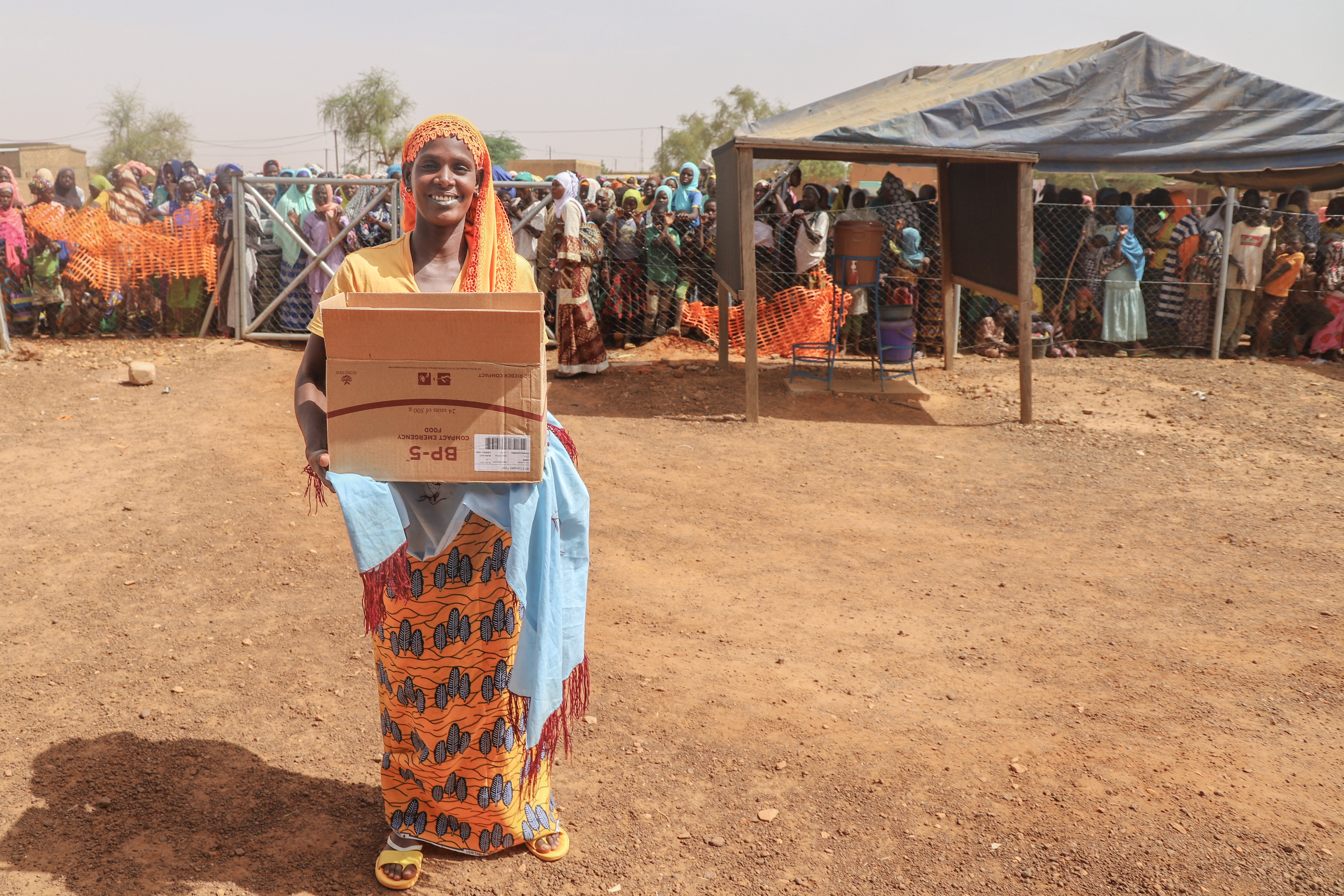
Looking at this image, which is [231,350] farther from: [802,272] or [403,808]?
[403,808]

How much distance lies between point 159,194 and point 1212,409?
13127 mm

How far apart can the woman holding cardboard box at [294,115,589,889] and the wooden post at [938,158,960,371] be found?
7090 mm

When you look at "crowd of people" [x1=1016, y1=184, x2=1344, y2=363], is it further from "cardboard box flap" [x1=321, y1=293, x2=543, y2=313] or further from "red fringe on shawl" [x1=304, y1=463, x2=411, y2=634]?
"red fringe on shawl" [x1=304, y1=463, x2=411, y2=634]

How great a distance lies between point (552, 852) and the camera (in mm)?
2736

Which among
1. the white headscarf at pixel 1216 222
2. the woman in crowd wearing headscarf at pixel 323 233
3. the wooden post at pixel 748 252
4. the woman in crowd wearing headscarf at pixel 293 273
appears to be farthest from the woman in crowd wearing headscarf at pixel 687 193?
the white headscarf at pixel 1216 222

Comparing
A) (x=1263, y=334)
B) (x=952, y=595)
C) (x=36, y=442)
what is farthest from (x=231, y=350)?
(x=1263, y=334)

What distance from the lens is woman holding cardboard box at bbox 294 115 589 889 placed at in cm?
234

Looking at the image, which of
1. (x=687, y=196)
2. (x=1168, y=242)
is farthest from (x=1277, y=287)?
(x=687, y=196)

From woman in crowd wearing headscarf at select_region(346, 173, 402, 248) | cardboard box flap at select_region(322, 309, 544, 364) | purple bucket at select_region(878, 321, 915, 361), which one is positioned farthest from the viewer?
woman in crowd wearing headscarf at select_region(346, 173, 402, 248)

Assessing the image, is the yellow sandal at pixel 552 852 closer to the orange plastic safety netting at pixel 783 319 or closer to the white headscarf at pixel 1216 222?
the orange plastic safety netting at pixel 783 319

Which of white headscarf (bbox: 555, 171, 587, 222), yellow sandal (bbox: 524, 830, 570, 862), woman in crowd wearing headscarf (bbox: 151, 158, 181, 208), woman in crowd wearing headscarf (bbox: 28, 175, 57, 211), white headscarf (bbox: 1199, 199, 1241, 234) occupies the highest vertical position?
woman in crowd wearing headscarf (bbox: 151, 158, 181, 208)

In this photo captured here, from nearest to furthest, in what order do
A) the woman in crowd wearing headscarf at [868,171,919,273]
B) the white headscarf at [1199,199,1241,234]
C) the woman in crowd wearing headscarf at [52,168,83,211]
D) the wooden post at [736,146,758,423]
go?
the wooden post at [736,146,758,423], the woman in crowd wearing headscarf at [868,171,919,273], the white headscarf at [1199,199,1241,234], the woman in crowd wearing headscarf at [52,168,83,211]

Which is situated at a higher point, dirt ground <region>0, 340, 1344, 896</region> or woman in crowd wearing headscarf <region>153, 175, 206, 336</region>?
woman in crowd wearing headscarf <region>153, 175, 206, 336</region>

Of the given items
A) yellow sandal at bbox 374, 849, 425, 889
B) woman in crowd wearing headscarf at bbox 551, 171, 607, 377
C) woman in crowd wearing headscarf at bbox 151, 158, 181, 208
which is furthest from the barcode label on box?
woman in crowd wearing headscarf at bbox 151, 158, 181, 208
